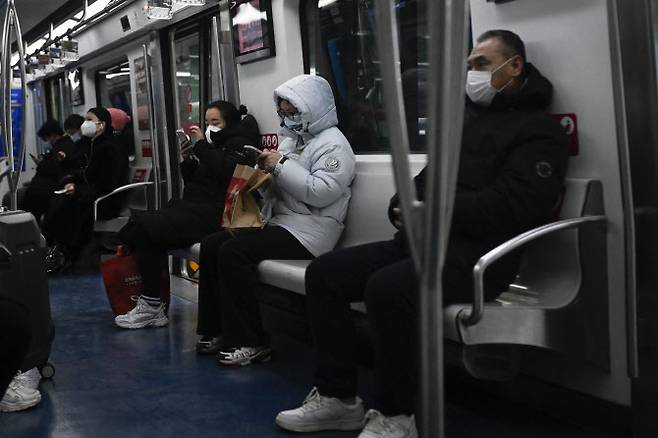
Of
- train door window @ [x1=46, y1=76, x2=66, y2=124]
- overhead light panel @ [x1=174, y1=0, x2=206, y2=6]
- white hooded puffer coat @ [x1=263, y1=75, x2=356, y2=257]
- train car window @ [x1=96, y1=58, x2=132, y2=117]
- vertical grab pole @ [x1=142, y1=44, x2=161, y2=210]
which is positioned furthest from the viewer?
train door window @ [x1=46, y1=76, x2=66, y2=124]

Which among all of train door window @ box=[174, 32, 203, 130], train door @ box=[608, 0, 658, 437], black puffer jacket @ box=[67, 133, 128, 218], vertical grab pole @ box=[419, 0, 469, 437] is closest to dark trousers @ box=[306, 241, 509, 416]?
train door @ box=[608, 0, 658, 437]

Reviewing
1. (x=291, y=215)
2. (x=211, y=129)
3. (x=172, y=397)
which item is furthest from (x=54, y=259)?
(x=172, y=397)

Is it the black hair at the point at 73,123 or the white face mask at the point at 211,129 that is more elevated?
the black hair at the point at 73,123

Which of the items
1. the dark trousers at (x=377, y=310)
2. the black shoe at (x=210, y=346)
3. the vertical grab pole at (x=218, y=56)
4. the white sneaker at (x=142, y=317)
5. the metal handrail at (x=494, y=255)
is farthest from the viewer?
the vertical grab pole at (x=218, y=56)

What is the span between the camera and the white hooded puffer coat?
378cm

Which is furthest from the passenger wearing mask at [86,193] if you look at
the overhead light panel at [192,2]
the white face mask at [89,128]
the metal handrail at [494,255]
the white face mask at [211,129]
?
the metal handrail at [494,255]

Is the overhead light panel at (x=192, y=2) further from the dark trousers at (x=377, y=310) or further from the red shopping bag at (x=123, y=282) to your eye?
the dark trousers at (x=377, y=310)

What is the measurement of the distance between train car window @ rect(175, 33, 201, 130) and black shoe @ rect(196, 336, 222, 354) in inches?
106

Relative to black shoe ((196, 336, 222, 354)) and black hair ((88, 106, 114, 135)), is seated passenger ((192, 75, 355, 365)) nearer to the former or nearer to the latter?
black shoe ((196, 336, 222, 354))

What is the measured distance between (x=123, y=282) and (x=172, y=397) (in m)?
1.63

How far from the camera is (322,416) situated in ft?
9.77

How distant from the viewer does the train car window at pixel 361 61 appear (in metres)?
4.00

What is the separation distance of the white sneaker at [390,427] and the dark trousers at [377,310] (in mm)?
24

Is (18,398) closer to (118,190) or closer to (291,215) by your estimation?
(291,215)
